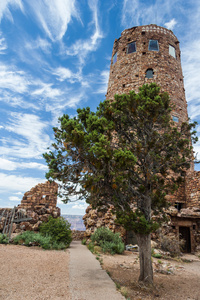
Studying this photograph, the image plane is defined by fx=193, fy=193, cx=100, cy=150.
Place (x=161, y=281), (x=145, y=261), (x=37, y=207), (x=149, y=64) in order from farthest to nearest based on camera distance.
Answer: (x=149, y=64) → (x=37, y=207) → (x=161, y=281) → (x=145, y=261)

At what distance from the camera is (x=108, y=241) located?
38.1ft

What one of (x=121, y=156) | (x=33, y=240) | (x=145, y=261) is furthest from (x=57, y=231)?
(x=121, y=156)

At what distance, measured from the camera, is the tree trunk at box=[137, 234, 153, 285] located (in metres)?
5.76

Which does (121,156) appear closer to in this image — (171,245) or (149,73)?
(171,245)

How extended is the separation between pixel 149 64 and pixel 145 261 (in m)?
18.0

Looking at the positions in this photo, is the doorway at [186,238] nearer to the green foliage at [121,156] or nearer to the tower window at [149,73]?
the green foliage at [121,156]

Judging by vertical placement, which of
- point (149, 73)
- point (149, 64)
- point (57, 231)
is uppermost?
point (149, 64)

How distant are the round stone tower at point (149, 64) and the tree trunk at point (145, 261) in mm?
13813

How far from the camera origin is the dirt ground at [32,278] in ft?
14.4

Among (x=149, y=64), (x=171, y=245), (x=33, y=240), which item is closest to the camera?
(x=33, y=240)

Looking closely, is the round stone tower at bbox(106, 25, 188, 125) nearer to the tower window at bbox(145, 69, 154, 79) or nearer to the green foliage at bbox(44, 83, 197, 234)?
the tower window at bbox(145, 69, 154, 79)

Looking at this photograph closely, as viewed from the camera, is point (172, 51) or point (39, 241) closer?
point (39, 241)

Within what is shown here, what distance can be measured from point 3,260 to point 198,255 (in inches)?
451

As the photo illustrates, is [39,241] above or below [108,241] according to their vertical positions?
below
